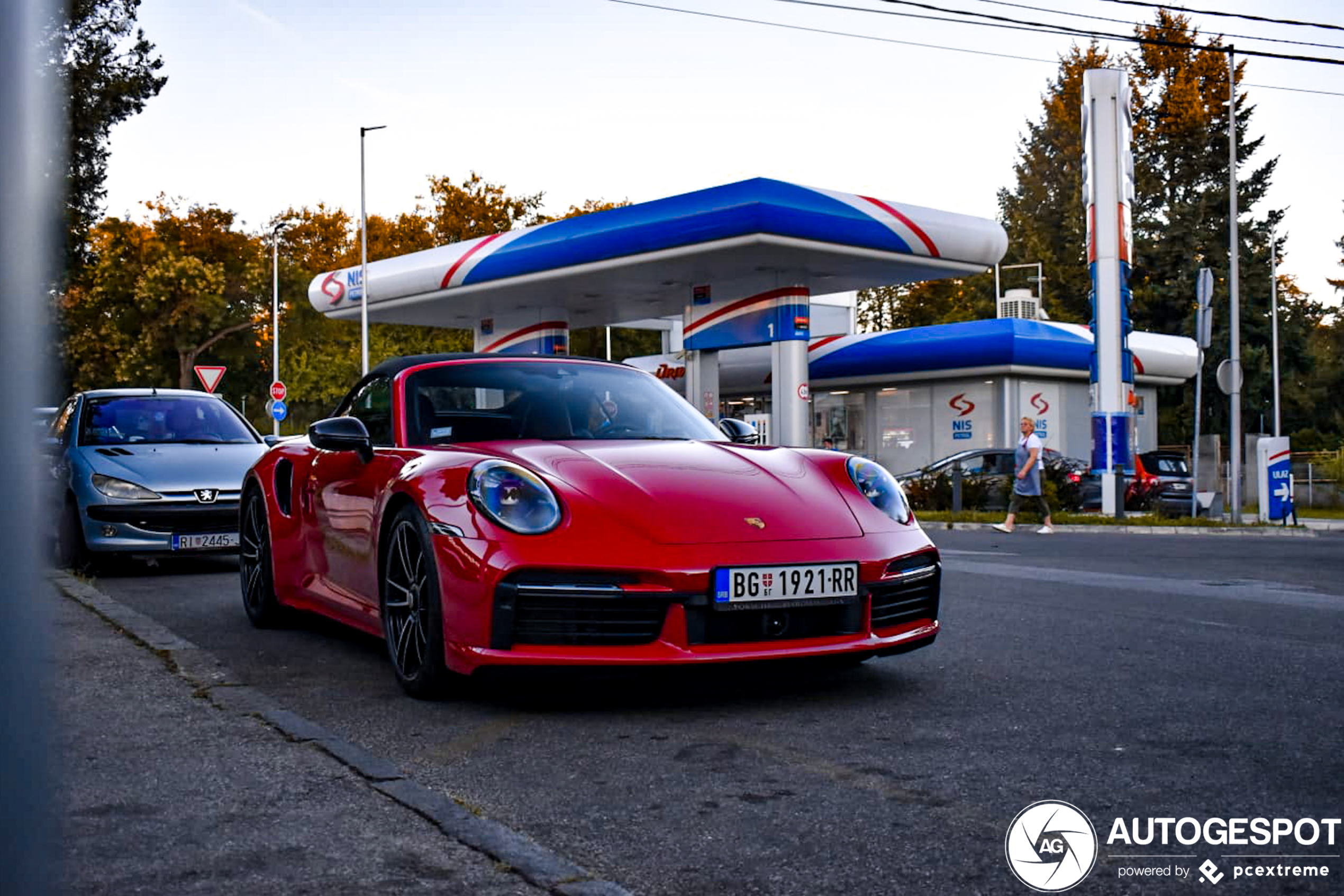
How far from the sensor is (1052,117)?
234ft

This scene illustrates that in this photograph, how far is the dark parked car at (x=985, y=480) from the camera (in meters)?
23.9

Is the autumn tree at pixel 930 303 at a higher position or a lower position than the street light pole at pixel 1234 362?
higher

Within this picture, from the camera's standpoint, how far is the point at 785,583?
4.82m

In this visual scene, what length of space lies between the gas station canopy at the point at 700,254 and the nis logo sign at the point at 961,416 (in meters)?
3.52

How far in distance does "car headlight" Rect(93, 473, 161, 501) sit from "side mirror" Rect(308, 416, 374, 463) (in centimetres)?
508

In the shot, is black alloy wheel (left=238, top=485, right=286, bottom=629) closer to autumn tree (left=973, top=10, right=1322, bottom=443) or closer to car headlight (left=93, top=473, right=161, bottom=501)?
car headlight (left=93, top=473, right=161, bottom=501)

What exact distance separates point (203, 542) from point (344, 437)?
5284 millimetres

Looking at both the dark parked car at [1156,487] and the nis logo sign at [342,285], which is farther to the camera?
the nis logo sign at [342,285]

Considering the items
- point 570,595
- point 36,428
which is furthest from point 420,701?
point 36,428

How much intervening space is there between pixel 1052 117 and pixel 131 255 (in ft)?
147

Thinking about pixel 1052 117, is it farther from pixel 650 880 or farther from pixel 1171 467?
pixel 650 880

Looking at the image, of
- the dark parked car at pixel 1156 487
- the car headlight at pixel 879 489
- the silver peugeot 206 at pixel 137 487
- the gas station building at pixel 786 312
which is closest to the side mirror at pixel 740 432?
the car headlight at pixel 879 489

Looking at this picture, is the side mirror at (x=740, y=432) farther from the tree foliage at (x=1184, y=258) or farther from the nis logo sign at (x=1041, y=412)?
the tree foliage at (x=1184, y=258)

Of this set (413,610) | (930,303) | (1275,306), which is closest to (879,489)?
(413,610)
